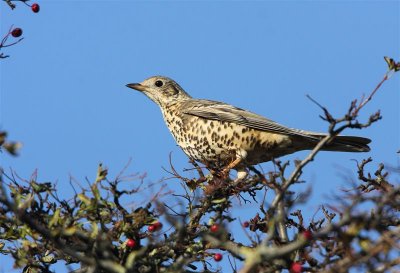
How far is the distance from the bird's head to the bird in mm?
914

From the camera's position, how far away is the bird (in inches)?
295

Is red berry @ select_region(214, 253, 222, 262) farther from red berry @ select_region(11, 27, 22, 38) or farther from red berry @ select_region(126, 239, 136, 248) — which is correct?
red berry @ select_region(11, 27, 22, 38)

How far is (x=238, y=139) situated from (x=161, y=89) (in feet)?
6.50

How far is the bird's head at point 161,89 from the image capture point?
9235mm

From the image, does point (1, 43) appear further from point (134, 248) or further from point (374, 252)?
point (374, 252)

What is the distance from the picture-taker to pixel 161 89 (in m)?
9.40

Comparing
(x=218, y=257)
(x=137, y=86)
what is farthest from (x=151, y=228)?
(x=137, y=86)

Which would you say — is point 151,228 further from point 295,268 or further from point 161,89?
point 161,89

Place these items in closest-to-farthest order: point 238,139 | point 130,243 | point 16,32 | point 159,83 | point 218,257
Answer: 1. point 130,243
2. point 218,257
3. point 16,32
4. point 238,139
5. point 159,83

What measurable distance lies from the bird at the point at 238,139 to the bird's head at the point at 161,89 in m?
0.91

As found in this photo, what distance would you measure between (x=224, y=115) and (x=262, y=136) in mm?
579

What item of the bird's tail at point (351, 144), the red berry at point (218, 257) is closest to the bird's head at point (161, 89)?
the bird's tail at point (351, 144)

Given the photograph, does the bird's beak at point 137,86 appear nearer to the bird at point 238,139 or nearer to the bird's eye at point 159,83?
the bird's eye at point 159,83

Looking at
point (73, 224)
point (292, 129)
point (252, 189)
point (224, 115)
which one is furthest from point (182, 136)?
point (73, 224)
